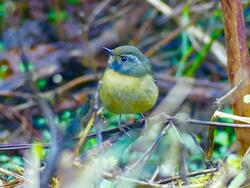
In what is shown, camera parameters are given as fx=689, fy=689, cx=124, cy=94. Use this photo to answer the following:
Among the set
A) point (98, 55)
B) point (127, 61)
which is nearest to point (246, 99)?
point (127, 61)

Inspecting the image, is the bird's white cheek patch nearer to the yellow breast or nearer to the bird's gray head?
the yellow breast

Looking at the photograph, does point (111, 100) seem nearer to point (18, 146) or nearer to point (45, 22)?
point (18, 146)

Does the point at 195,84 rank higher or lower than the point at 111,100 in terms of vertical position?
higher

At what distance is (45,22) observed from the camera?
8.07 meters

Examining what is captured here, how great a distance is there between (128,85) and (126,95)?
0.13 m

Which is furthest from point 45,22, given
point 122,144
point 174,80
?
point 122,144

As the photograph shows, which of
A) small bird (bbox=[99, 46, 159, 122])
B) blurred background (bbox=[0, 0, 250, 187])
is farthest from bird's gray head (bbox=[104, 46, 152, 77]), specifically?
blurred background (bbox=[0, 0, 250, 187])

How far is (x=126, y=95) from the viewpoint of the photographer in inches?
183

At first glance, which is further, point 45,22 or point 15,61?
point 45,22

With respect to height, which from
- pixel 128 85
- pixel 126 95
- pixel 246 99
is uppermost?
pixel 128 85

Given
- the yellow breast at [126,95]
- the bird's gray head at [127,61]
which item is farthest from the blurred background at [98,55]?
the yellow breast at [126,95]

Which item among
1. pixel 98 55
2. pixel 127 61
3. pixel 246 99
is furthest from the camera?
pixel 98 55

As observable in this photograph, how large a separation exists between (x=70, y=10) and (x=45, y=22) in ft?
1.09

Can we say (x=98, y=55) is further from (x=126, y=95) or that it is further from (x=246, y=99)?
(x=246, y=99)
